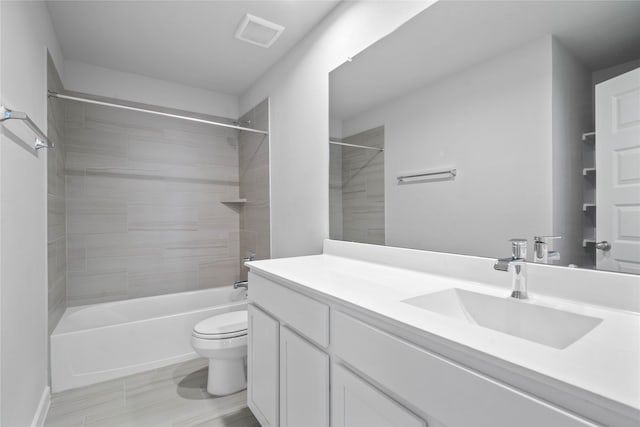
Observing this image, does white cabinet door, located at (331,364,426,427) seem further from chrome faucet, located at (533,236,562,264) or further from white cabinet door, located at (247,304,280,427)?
chrome faucet, located at (533,236,562,264)

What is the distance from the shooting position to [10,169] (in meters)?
1.25

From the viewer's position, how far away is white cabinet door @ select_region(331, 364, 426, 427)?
729mm

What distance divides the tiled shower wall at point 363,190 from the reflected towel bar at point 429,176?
146mm

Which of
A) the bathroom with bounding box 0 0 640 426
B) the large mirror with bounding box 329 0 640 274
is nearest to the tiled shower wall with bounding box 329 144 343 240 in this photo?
the bathroom with bounding box 0 0 640 426

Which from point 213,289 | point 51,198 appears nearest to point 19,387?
point 51,198

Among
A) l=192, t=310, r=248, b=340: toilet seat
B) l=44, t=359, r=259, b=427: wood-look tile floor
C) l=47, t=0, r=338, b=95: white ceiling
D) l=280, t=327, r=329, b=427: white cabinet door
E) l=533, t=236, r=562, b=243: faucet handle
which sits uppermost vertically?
l=47, t=0, r=338, b=95: white ceiling

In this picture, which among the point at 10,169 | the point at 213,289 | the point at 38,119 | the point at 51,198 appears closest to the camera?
the point at 10,169

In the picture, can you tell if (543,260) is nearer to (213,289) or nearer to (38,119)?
(38,119)

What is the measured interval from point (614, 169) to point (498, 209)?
1.08 feet

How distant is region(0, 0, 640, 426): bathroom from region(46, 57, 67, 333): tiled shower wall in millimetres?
37

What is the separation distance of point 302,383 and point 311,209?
1.20 meters

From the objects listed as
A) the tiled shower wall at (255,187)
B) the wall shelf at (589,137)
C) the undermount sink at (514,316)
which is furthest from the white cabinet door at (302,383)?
the tiled shower wall at (255,187)

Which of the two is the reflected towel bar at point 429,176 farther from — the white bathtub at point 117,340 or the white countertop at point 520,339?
the white bathtub at point 117,340

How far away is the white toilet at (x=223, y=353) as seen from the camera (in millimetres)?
1872
